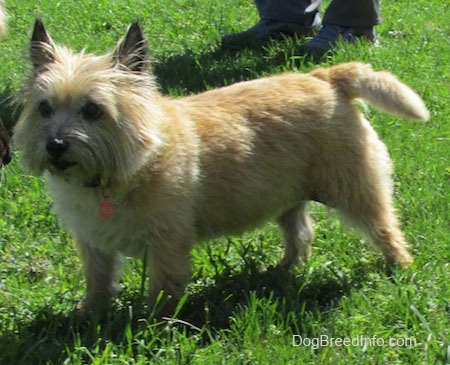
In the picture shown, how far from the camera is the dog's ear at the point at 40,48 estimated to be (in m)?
3.79

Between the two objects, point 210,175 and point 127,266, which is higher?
point 210,175

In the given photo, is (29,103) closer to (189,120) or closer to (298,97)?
(189,120)

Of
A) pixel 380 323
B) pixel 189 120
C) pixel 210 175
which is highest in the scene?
pixel 189 120

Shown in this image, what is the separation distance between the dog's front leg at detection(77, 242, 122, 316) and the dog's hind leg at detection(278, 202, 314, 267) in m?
0.93

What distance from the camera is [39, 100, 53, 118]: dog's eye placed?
364cm

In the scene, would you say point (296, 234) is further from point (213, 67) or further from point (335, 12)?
point (335, 12)

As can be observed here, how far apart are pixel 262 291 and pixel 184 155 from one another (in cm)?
81

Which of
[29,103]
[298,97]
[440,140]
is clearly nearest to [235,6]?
[440,140]

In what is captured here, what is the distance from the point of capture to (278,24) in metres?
7.37

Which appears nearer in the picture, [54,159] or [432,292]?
[54,159]

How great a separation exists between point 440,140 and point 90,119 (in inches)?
115

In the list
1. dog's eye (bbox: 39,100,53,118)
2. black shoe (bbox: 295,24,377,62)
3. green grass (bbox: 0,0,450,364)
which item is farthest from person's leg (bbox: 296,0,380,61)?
dog's eye (bbox: 39,100,53,118)

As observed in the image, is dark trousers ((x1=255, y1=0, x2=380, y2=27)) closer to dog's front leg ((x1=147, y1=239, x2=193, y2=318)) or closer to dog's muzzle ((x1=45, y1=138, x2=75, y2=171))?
dog's front leg ((x1=147, y1=239, x2=193, y2=318))

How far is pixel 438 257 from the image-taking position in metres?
4.35
